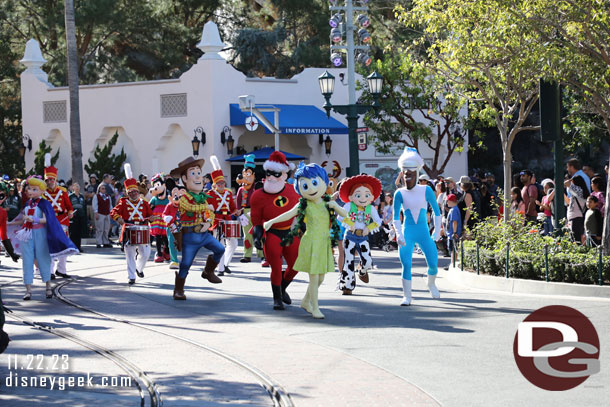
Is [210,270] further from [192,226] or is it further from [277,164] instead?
[277,164]

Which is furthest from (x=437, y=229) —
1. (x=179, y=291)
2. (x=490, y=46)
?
(x=490, y=46)

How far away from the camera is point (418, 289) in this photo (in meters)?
14.6

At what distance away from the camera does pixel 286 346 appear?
9.71 m

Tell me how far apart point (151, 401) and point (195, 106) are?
94.3 feet

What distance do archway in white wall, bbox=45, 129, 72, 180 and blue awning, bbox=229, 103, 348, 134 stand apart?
7354mm

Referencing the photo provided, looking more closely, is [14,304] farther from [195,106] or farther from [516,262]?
[195,106]

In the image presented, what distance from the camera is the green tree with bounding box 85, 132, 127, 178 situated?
36.0 metres

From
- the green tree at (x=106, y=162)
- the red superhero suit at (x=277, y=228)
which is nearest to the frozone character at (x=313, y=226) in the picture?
the red superhero suit at (x=277, y=228)

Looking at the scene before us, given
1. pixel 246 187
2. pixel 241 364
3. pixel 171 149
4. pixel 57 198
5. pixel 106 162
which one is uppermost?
pixel 171 149

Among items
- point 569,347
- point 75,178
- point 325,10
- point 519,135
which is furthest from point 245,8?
point 569,347

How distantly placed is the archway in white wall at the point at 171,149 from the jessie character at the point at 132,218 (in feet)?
64.9

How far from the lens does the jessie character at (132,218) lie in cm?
1600

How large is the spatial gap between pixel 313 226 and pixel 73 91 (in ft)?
65.1

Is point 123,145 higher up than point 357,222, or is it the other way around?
point 123,145
